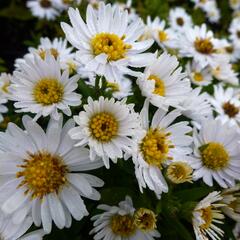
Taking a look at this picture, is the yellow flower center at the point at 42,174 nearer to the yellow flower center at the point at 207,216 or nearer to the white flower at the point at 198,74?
the yellow flower center at the point at 207,216

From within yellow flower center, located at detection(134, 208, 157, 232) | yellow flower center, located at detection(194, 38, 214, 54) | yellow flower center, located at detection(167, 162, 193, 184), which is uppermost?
yellow flower center, located at detection(194, 38, 214, 54)

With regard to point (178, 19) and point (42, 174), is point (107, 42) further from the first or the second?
point (178, 19)

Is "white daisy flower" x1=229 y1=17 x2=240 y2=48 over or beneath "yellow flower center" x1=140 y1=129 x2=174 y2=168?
over

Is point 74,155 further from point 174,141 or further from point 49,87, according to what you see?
point 174,141

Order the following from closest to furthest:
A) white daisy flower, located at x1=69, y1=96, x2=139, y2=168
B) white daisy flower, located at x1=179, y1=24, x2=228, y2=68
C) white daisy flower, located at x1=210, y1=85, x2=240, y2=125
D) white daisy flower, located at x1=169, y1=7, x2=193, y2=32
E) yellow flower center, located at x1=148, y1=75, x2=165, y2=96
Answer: white daisy flower, located at x1=69, y1=96, x2=139, y2=168 → yellow flower center, located at x1=148, y1=75, x2=165, y2=96 → white daisy flower, located at x1=210, y1=85, x2=240, y2=125 → white daisy flower, located at x1=179, y1=24, x2=228, y2=68 → white daisy flower, located at x1=169, y1=7, x2=193, y2=32

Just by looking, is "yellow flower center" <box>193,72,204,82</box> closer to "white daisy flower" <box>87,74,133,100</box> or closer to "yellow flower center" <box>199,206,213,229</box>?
"white daisy flower" <box>87,74,133,100</box>

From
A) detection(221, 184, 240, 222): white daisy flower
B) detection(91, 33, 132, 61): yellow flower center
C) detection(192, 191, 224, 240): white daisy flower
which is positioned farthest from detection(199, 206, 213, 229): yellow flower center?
detection(91, 33, 132, 61): yellow flower center

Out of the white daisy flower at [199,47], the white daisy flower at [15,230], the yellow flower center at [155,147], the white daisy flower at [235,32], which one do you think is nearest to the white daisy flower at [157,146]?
the yellow flower center at [155,147]
